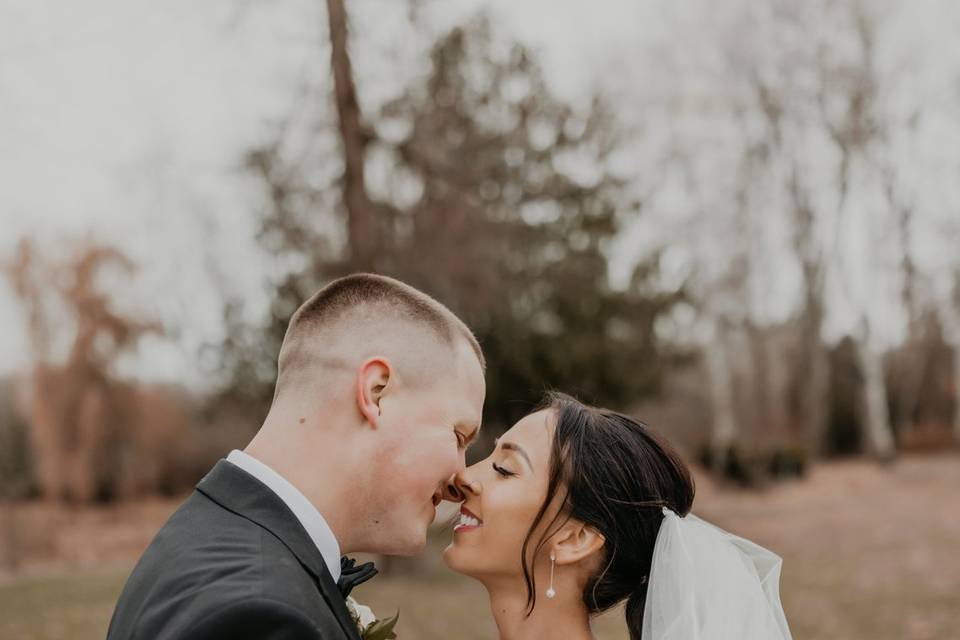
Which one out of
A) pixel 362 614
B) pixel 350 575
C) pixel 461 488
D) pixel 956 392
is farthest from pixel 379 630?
pixel 956 392

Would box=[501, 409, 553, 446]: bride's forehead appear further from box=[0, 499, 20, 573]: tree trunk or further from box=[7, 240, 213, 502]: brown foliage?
box=[7, 240, 213, 502]: brown foliage

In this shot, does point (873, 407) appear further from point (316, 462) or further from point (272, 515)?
point (272, 515)

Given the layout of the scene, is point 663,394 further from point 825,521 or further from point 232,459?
point 232,459

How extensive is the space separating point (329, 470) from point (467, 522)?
101 cm

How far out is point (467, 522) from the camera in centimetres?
311

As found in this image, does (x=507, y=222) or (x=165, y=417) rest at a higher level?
(x=507, y=222)

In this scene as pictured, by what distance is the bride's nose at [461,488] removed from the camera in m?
2.95

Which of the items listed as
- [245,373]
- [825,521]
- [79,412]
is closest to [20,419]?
[79,412]

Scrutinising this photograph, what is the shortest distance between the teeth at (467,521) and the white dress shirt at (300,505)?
3.12 ft

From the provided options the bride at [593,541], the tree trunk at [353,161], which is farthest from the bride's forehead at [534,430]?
the tree trunk at [353,161]

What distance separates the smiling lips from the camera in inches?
121

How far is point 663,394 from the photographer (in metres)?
20.9

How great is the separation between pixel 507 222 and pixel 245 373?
5930 mm

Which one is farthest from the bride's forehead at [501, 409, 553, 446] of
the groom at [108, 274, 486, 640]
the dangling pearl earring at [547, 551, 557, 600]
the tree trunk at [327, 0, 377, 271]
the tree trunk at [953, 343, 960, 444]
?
the tree trunk at [953, 343, 960, 444]
